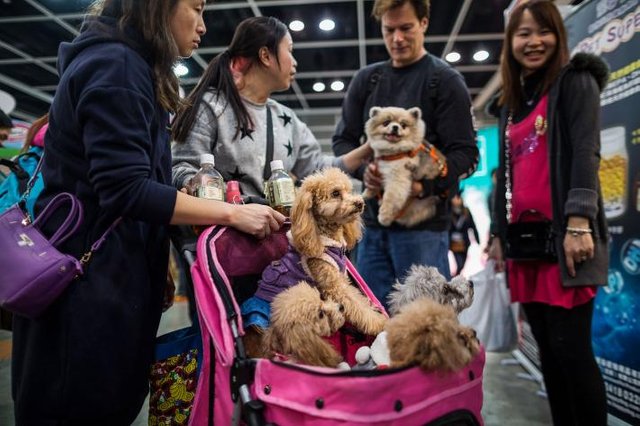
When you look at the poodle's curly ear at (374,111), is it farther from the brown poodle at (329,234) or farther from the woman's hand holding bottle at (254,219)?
the woman's hand holding bottle at (254,219)

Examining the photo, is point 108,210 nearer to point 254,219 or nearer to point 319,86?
point 254,219

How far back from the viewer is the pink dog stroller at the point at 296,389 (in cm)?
74

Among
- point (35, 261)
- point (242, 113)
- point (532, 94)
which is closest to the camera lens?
Answer: point (35, 261)

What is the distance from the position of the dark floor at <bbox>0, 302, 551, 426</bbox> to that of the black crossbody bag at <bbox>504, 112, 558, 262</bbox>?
119cm

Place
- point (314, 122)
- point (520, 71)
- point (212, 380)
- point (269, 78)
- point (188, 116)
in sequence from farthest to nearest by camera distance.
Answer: point (314, 122) → point (520, 71) → point (269, 78) → point (188, 116) → point (212, 380)

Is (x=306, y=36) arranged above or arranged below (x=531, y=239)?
above

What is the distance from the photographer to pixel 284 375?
2.63ft

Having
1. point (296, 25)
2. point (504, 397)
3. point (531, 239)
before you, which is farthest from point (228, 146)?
point (296, 25)

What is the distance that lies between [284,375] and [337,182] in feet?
2.17

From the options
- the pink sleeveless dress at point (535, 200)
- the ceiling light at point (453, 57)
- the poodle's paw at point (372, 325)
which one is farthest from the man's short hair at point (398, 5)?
the ceiling light at point (453, 57)

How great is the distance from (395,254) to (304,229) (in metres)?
0.81

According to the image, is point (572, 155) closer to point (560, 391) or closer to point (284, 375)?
point (560, 391)

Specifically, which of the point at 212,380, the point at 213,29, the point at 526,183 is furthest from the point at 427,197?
the point at 213,29

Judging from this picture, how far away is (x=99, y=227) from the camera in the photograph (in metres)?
1.05
